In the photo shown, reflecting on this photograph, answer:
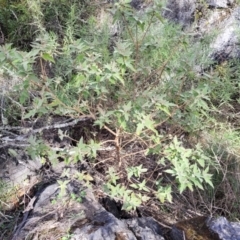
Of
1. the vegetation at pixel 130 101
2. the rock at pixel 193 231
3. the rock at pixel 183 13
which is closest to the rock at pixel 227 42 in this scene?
the vegetation at pixel 130 101

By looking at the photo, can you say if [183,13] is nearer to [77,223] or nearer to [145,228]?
[145,228]

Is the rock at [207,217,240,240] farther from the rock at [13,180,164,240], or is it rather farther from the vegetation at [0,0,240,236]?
the rock at [13,180,164,240]

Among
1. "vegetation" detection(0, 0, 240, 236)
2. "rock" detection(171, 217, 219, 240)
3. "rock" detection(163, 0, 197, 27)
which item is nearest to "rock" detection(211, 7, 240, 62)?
"vegetation" detection(0, 0, 240, 236)

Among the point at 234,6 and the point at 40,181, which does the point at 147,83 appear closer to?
the point at 40,181

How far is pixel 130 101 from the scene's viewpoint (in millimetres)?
2160

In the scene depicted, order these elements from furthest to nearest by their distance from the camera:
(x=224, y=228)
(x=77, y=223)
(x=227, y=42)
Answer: (x=227, y=42), (x=77, y=223), (x=224, y=228)

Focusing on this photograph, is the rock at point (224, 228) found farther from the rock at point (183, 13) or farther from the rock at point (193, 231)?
the rock at point (183, 13)

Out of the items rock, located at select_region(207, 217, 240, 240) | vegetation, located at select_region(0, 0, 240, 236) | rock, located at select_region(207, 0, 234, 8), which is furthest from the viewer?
rock, located at select_region(207, 0, 234, 8)

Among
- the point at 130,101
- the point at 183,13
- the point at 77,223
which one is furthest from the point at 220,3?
the point at 77,223

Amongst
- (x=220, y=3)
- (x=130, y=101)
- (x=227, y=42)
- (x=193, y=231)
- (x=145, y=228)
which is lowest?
(x=145, y=228)

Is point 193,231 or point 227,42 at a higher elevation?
point 227,42

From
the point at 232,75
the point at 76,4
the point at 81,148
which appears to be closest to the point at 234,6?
the point at 232,75

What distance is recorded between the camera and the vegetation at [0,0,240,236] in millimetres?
2064

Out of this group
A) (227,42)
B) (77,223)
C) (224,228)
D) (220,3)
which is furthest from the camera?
(220,3)
